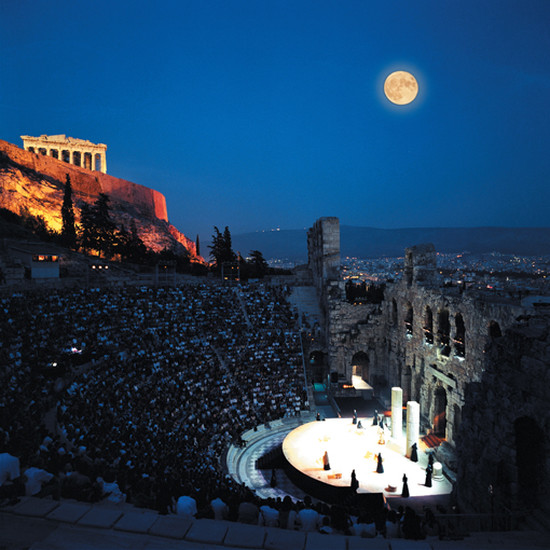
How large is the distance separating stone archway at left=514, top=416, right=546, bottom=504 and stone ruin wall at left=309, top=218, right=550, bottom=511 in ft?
1.22

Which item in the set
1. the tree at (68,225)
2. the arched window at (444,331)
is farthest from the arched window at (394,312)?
the tree at (68,225)

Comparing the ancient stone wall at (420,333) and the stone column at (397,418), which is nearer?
the ancient stone wall at (420,333)

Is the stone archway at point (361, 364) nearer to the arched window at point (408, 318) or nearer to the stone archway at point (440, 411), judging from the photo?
the arched window at point (408, 318)

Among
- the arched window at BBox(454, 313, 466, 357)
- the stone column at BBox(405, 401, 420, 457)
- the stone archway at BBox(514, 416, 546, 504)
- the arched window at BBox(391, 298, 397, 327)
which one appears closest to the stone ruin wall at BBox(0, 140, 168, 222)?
the arched window at BBox(391, 298, 397, 327)

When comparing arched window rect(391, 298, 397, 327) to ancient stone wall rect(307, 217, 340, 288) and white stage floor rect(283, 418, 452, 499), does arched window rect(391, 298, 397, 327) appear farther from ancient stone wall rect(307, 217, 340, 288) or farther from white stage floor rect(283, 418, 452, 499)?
white stage floor rect(283, 418, 452, 499)

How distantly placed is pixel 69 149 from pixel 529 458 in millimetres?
98229

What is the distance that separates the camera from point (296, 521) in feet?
27.8

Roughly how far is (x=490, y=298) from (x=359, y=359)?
54.6 ft

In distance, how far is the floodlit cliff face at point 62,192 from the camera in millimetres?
58759

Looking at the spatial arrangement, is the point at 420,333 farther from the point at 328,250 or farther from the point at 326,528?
the point at 326,528

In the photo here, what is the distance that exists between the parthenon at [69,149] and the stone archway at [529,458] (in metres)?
93.4

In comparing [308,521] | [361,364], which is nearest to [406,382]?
[361,364]

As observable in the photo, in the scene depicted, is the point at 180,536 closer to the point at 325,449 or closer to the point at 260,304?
the point at 325,449

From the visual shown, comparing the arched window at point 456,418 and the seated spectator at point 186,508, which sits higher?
the seated spectator at point 186,508
